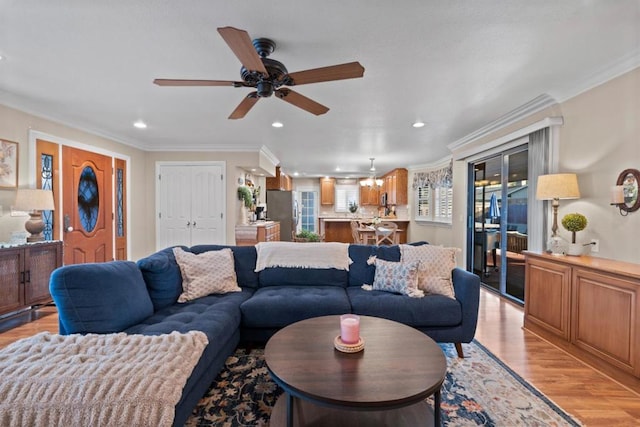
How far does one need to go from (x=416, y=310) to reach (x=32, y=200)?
421 cm

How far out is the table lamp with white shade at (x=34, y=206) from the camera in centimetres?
321

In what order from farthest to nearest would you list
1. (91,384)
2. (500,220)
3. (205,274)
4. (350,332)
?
(500,220), (205,274), (350,332), (91,384)

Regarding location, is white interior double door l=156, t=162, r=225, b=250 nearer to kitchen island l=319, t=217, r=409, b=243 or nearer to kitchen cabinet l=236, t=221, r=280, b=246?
kitchen cabinet l=236, t=221, r=280, b=246

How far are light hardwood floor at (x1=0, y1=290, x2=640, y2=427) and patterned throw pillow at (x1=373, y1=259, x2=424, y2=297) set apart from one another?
94cm

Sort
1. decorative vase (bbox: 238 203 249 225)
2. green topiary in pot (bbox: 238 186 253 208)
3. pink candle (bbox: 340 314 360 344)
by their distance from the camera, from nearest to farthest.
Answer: pink candle (bbox: 340 314 360 344), green topiary in pot (bbox: 238 186 253 208), decorative vase (bbox: 238 203 249 225)

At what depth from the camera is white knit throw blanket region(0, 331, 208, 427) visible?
1.19 metres

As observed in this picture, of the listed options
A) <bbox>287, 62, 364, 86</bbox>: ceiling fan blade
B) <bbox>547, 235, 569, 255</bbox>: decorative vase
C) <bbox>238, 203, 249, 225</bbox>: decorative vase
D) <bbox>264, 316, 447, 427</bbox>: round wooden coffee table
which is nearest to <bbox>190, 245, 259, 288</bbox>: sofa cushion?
<bbox>264, 316, 447, 427</bbox>: round wooden coffee table

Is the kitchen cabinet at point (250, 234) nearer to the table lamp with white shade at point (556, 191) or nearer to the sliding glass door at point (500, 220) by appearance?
the sliding glass door at point (500, 220)

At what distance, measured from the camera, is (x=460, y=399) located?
1.94 meters

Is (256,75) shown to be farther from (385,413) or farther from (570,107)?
(570,107)

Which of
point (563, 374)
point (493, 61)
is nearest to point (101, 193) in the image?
point (493, 61)

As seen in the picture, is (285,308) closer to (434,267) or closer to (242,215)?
(434,267)

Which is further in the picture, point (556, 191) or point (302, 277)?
point (302, 277)

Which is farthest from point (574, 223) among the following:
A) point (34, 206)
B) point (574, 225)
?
point (34, 206)
